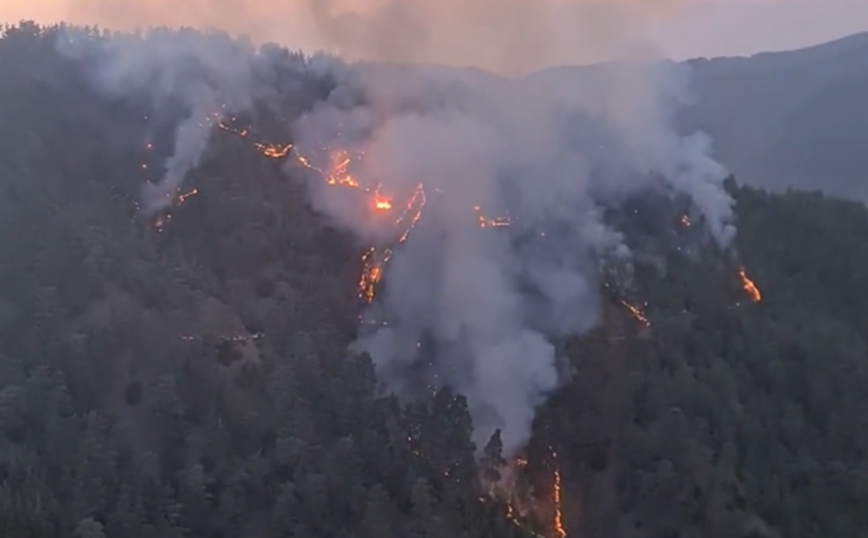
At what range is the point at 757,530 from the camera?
1437 inches

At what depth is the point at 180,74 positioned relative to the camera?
162ft

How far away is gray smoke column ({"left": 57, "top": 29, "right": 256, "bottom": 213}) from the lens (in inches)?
1800

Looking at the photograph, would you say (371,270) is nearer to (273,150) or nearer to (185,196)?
(273,150)

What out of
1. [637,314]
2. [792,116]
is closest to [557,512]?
[637,314]

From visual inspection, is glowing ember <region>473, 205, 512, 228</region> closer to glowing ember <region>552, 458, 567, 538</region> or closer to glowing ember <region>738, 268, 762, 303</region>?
glowing ember <region>738, 268, 762, 303</region>

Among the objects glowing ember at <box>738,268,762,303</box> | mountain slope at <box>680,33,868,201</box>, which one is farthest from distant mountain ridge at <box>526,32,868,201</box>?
glowing ember at <box>738,268,762,303</box>

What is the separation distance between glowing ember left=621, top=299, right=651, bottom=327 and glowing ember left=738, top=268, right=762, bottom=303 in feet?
21.9

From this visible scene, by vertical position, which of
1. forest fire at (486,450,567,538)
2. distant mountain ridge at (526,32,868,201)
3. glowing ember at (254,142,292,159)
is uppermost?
distant mountain ridge at (526,32,868,201)

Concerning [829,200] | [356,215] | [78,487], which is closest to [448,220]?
[356,215]

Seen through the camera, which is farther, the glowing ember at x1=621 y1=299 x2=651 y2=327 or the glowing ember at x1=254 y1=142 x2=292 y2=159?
the glowing ember at x1=254 y1=142 x2=292 y2=159

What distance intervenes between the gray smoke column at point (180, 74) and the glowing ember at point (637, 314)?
17095mm

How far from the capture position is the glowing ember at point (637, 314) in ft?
142

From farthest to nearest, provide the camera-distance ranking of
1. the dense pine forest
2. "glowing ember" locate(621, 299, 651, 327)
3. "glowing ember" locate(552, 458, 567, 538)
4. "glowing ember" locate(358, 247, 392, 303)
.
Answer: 1. "glowing ember" locate(621, 299, 651, 327)
2. "glowing ember" locate(358, 247, 392, 303)
3. "glowing ember" locate(552, 458, 567, 538)
4. the dense pine forest

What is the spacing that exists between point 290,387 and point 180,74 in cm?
2030
